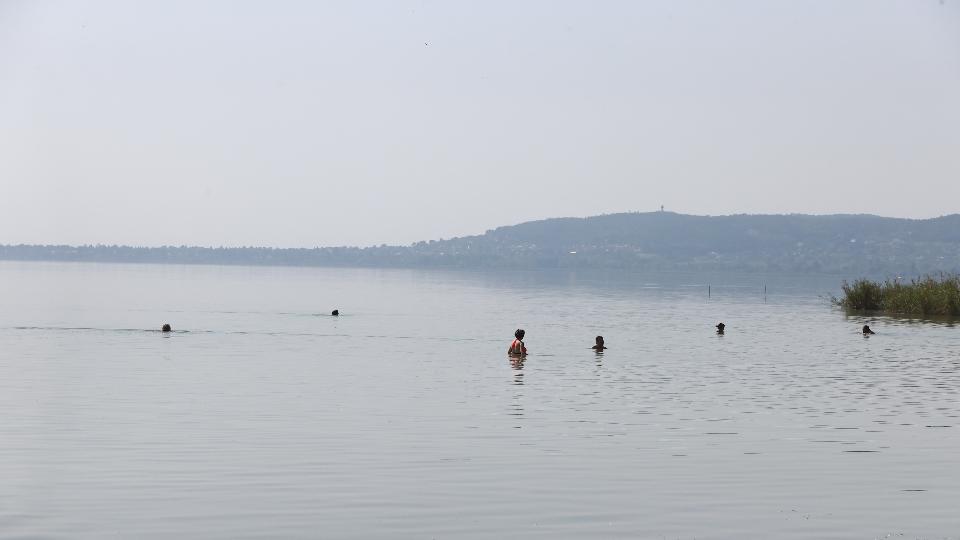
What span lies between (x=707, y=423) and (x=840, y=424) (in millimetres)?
3158

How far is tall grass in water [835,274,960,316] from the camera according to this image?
80562 millimetres

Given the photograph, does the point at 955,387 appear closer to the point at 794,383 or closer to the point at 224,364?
the point at 794,383

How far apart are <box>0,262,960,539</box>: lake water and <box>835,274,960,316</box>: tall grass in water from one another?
2277cm

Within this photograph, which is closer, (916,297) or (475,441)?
(475,441)

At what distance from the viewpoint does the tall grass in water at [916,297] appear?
8056 centimetres

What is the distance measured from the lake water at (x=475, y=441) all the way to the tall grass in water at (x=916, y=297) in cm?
2277

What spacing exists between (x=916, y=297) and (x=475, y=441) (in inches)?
2484

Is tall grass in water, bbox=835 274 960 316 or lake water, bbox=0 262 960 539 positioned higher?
tall grass in water, bbox=835 274 960 316

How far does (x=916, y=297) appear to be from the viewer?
82.4 m

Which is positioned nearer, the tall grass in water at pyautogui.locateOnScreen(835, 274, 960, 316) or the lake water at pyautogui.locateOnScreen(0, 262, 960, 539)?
the lake water at pyautogui.locateOnScreen(0, 262, 960, 539)

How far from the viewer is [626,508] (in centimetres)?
1908

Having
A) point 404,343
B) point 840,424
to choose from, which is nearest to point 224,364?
point 404,343

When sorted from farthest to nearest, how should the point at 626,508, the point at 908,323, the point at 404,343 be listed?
the point at 908,323
the point at 404,343
the point at 626,508

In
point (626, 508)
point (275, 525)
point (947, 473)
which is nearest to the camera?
point (275, 525)
